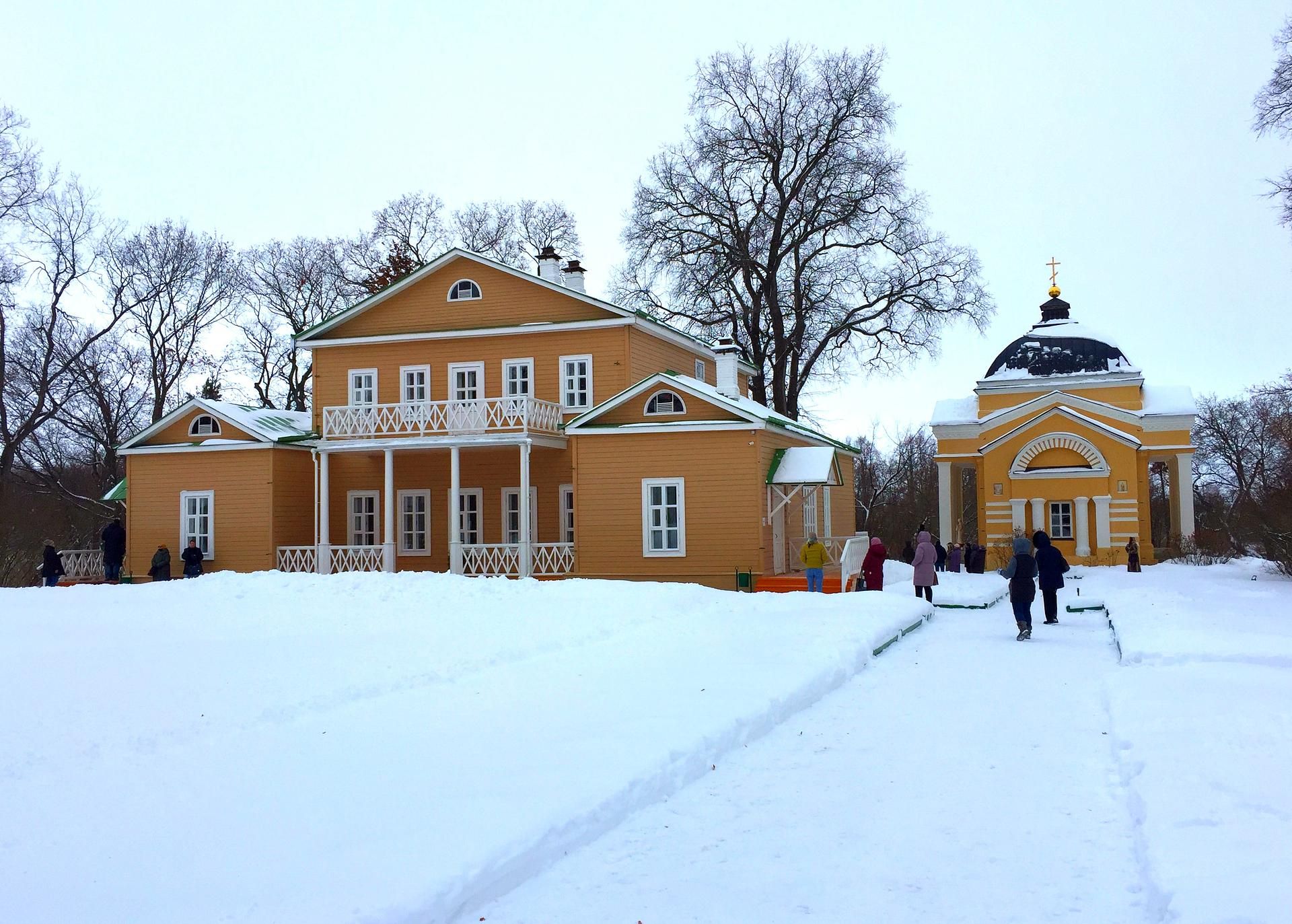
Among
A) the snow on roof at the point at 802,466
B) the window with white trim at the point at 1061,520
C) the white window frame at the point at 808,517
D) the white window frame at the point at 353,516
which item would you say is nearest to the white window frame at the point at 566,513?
the white window frame at the point at 353,516

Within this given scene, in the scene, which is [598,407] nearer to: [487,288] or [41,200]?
[487,288]

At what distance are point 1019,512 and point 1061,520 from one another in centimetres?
134

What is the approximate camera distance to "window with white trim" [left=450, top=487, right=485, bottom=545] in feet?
87.7

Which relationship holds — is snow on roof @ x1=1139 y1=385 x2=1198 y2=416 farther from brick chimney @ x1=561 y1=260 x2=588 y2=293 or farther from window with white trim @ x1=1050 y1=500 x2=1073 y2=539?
brick chimney @ x1=561 y1=260 x2=588 y2=293

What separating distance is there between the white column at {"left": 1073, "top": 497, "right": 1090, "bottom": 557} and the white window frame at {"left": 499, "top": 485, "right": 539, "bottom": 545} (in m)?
17.7

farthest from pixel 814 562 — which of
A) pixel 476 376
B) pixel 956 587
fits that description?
pixel 476 376

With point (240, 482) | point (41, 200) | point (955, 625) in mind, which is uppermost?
point (41, 200)

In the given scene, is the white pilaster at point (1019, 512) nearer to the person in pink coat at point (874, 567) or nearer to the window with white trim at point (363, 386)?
the person in pink coat at point (874, 567)

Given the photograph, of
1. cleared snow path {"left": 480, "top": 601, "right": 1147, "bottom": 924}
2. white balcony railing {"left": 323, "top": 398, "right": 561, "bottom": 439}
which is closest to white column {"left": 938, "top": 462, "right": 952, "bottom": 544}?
white balcony railing {"left": 323, "top": 398, "right": 561, "bottom": 439}

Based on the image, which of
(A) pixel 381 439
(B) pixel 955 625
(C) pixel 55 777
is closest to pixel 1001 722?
(C) pixel 55 777

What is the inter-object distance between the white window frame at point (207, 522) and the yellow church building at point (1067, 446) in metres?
22.4

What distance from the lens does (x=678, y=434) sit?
23.2 metres

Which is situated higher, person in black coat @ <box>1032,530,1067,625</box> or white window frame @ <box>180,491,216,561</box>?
white window frame @ <box>180,491,216,561</box>

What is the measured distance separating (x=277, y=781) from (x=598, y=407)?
17.3 meters
